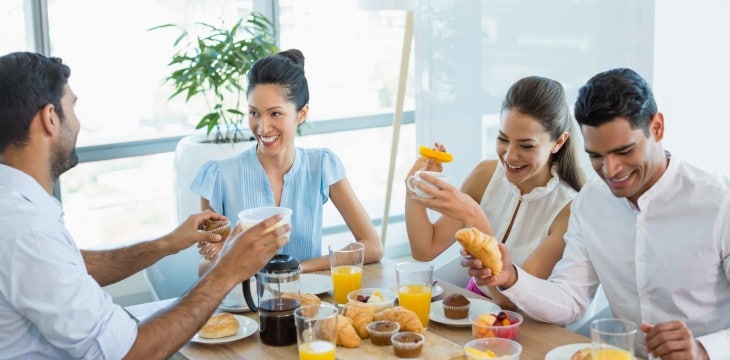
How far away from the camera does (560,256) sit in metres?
2.58

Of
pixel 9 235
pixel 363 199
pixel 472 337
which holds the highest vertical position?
pixel 9 235

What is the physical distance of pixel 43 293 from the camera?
182 centimetres

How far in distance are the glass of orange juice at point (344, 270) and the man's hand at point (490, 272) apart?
0.33m

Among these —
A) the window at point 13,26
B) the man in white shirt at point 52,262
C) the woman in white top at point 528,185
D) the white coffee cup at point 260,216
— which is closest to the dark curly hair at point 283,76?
the woman in white top at point 528,185

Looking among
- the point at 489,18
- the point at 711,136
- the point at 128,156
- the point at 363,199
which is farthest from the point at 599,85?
the point at 363,199

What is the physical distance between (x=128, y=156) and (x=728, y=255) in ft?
11.7

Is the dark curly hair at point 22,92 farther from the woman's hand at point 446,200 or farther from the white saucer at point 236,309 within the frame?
the woman's hand at point 446,200

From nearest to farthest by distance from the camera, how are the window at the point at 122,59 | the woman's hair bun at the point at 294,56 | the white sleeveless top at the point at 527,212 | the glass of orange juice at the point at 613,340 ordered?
the glass of orange juice at the point at 613,340 < the white sleeveless top at the point at 527,212 < the woman's hair bun at the point at 294,56 < the window at the point at 122,59

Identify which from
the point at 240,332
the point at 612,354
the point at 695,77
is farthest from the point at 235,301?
the point at 695,77

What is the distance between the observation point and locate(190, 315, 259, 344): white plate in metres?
2.13

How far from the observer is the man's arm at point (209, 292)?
78.5 inches

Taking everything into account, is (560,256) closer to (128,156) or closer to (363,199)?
(128,156)

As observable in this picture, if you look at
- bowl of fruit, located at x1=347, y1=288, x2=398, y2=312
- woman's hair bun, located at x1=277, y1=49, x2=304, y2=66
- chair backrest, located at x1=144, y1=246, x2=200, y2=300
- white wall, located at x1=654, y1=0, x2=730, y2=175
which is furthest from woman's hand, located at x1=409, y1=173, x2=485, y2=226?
chair backrest, located at x1=144, y1=246, x2=200, y2=300

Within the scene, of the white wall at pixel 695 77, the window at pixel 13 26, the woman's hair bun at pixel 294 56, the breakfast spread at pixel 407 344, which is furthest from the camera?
the window at pixel 13 26
